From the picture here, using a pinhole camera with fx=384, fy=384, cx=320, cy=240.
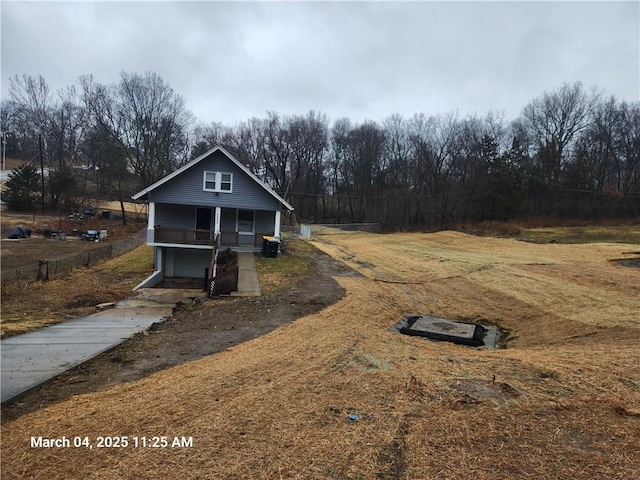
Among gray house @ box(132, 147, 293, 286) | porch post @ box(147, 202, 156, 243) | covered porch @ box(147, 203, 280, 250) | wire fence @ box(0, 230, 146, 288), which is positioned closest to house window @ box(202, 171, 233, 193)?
gray house @ box(132, 147, 293, 286)

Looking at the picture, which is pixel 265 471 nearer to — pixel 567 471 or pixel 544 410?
pixel 567 471

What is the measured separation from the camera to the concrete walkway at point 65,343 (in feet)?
18.9

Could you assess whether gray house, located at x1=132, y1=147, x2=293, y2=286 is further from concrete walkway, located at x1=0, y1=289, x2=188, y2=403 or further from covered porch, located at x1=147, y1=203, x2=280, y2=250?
concrete walkway, located at x1=0, y1=289, x2=188, y2=403

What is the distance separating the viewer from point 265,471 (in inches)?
126

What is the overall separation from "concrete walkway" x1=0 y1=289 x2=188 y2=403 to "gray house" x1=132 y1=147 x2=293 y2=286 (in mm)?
9430

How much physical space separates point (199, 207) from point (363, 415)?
2113 cm

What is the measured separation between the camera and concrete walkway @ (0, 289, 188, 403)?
227 inches

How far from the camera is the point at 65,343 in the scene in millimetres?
7605

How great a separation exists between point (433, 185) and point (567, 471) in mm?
55925

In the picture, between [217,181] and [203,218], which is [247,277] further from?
[203,218]

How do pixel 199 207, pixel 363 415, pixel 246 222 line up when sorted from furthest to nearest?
pixel 246 222 < pixel 199 207 < pixel 363 415

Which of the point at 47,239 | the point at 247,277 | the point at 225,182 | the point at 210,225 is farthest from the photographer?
the point at 47,239

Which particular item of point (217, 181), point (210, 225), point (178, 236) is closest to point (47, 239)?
point (210, 225)

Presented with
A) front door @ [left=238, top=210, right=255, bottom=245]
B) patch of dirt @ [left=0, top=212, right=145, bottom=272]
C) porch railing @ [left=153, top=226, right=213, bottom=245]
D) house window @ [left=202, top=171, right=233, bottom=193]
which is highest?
house window @ [left=202, top=171, right=233, bottom=193]
